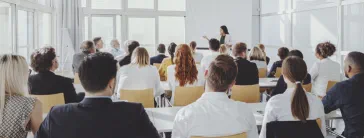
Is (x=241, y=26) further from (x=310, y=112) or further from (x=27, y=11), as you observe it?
(x=310, y=112)

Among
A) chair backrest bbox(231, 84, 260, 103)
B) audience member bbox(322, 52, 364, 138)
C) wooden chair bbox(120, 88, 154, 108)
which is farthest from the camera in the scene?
chair backrest bbox(231, 84, 260, 103)

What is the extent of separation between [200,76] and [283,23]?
6.33 metres

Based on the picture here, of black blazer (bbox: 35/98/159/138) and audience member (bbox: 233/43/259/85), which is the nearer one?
black blazer (bbox: 35/98/159/138)

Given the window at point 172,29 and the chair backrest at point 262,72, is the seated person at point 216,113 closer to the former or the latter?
the chair backrest at point 262,72

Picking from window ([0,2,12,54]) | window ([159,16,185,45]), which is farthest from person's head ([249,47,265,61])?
window ([159,16,185,45])

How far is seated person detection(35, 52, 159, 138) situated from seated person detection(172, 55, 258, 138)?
14.5 inches

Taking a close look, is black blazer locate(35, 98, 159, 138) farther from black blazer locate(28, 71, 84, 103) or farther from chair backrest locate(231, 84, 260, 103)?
chair backrest locate(231, 84, 260, 103)

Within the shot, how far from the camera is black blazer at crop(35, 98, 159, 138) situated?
1.71 m

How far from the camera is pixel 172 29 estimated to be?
12.4 meters

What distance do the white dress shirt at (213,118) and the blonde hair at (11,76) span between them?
39.1 inches

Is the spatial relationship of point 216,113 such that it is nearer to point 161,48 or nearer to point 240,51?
point 240,51

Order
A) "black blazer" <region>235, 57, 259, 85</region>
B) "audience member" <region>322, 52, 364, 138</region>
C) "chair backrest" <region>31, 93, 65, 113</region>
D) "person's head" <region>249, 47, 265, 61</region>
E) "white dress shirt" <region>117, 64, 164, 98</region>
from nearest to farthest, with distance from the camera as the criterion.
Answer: "audience member" <region>322, 52, 364, 138</region> < "chair backrest" <region>31, 93, 65, 113</region> < "white dress shirt" <region>117, 64, 164, 98</region> < "black blazer" <region>235, 57, 259, 85</region> < "person's head" <region>249, 47, 265, 61</region>

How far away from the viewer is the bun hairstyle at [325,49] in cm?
492

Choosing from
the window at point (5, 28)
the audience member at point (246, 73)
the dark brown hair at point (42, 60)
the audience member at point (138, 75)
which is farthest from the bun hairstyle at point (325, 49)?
the window at point (5, 28)
